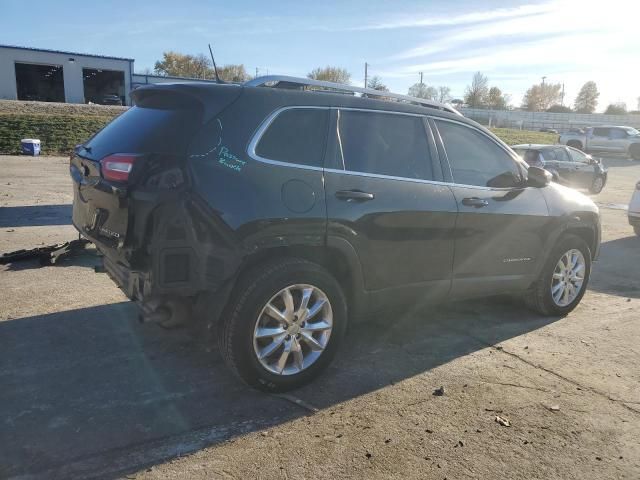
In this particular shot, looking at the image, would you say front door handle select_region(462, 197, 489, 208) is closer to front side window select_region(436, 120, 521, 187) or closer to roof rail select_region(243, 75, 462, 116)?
front side window select_region(436, 120, 521, 187)

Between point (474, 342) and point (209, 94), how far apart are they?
9.62ft

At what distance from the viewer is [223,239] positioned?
315cm

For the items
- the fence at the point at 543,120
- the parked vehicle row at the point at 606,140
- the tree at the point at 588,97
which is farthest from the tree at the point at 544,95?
the parked vehicle row at the point at 606,140

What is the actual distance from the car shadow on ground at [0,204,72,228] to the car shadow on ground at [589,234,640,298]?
7777 mm

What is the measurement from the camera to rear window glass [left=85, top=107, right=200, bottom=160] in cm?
320

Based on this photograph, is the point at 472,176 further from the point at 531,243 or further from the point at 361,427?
the point at 361,427

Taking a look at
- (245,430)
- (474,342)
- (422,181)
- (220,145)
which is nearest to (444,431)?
(245,430)

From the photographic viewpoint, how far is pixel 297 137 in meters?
3.53

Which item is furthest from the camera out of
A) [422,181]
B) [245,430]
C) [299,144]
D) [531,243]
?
[531,243]

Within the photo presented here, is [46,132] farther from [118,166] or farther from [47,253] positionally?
[118,166]

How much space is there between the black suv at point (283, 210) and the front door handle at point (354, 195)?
0.7 inches

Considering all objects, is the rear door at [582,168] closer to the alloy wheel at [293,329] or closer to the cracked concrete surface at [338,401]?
the cracked concrete surface at [338,401]

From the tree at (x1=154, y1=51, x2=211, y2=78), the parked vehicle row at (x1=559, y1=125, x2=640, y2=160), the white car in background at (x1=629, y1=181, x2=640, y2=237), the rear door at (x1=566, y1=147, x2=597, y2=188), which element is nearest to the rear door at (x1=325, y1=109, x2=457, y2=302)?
the white car in background at (x1=629, y1=181, x2=640, y2=237)

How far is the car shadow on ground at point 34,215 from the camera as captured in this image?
27.2 feet
